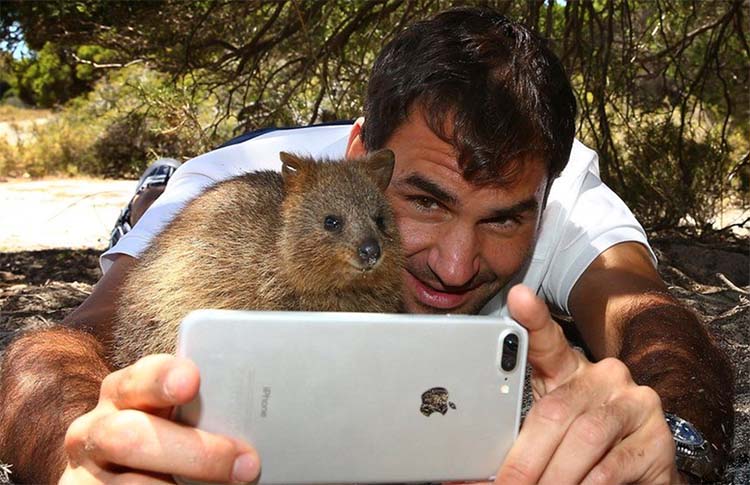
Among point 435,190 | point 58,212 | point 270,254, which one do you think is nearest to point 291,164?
point 270,254

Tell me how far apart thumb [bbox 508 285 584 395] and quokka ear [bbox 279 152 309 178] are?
1.13m

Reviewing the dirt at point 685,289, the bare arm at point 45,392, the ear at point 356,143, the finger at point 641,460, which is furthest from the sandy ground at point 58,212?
the finger at point 641,460

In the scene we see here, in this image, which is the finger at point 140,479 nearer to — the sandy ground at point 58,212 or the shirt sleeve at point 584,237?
the shirt sleeve at point 584,237

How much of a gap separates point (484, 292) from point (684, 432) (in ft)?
3.70

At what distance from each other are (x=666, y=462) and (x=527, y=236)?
4.71ft

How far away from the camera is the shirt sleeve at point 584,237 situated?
377 centimetres

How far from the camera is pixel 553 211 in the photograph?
156 inches

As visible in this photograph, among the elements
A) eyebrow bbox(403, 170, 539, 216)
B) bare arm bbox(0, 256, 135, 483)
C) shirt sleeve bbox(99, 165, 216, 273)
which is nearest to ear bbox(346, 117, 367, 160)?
eyebrow bbox(403, 170, 539, 216)

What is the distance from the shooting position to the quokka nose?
254cm

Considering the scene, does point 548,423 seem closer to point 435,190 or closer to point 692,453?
point 692,453

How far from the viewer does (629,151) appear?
8.84 metres

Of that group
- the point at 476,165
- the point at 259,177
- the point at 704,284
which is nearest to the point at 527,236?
the point at 476,165

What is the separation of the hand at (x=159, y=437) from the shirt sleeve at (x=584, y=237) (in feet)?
7.96

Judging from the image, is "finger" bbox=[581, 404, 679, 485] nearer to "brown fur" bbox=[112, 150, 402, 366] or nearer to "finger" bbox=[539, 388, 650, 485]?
"finger" bbox=[539, 388, 650, 485]
